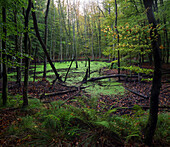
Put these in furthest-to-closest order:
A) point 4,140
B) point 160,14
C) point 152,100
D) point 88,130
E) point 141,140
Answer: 1. point 160,14
2. point 88,130
3. point 4,140
4. point 141,140
5. point 152,100

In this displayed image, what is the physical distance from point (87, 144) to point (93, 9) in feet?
116

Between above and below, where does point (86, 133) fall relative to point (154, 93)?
below

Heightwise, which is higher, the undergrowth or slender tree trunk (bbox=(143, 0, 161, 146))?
slender tree trunk (bbox=(143, 0, 161, 146))

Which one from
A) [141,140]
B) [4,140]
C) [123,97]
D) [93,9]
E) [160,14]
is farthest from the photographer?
[93,9]

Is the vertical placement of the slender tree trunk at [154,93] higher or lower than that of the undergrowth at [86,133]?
higher

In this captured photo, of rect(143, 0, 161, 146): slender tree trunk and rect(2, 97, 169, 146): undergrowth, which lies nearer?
rect(143, 0, 161, 146): slender tree trunk

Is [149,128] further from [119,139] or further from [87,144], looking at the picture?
[87,144]

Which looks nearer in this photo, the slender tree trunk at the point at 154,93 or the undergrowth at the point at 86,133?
the slender tree trunk at the point at 154,93

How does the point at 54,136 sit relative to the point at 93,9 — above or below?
below

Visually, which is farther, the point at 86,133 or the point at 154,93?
the point at 86,133

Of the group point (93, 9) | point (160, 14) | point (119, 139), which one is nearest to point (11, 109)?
point (119, 139)

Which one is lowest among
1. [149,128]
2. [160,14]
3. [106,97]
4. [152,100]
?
[106,97]

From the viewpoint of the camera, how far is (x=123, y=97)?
19.0ft

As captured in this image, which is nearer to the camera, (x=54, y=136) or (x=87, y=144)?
(x=87, y=144)
